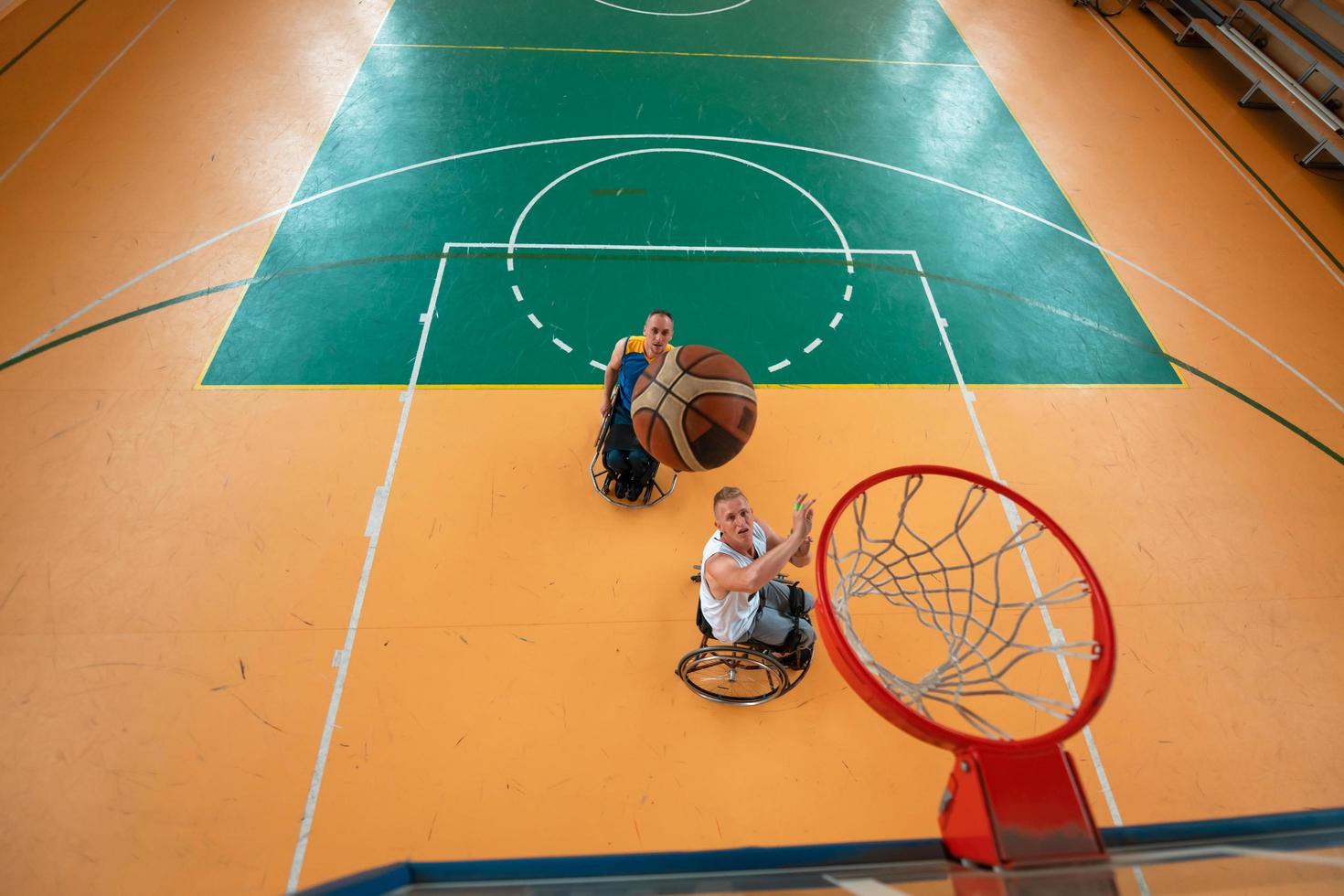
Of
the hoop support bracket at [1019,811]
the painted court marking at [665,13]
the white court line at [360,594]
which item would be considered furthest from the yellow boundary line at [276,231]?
the hoop support bracket at [1019,811]

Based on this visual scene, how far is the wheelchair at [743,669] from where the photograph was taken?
3967mm

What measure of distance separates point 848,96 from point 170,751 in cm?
915

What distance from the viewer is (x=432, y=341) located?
20.0 ft

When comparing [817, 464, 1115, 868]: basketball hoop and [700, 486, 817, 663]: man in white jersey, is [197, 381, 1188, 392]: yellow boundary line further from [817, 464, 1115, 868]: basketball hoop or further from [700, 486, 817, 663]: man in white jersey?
[700, 486, 817, 663]: man in white jersey

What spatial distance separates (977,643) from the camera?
4.43 meters

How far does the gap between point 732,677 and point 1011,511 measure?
8.40 ft

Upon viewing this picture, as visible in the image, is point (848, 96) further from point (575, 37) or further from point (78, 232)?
point (78, 232)

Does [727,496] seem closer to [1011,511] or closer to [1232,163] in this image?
[1011,511]

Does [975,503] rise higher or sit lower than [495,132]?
higher

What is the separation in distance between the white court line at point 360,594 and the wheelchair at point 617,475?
4.92 ft

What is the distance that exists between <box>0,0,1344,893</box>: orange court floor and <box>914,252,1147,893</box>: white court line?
0.16 feet

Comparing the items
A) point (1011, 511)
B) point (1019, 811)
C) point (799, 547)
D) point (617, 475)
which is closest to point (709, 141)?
point (617, 475)

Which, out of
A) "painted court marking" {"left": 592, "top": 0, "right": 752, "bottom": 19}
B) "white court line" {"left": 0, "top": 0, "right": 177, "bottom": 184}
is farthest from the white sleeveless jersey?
"painted court marking" {"left": 592, "top": 0, "right": 752, "bottom": 19}

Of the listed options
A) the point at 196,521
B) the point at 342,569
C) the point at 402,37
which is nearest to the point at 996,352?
the point at 342,569
